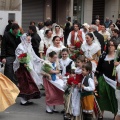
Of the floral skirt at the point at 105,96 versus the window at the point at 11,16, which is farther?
the window at the point at 11,16

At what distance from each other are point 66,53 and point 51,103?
1138 millimetres

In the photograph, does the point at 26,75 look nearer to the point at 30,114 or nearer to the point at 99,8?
the point at 30,114

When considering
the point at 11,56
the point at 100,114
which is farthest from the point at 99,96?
Answer: the point at 11,56

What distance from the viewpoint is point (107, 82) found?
6.64m

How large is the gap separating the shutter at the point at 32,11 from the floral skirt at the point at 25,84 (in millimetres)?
13710

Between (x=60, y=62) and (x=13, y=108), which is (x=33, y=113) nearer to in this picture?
(x=13, y=108)

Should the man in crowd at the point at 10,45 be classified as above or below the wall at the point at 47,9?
below

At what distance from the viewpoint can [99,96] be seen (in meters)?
6.73

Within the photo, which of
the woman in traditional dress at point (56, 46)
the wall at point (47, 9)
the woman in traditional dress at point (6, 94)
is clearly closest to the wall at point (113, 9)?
the wall at point (47, 9)

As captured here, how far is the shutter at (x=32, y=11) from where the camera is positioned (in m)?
21.7

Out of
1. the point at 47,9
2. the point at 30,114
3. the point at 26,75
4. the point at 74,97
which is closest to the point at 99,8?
the point at 47,9

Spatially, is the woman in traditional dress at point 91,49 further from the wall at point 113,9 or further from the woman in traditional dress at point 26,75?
the wall at point 113,9

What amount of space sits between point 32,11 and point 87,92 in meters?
16.3

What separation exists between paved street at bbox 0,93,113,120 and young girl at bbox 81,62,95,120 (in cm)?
101
